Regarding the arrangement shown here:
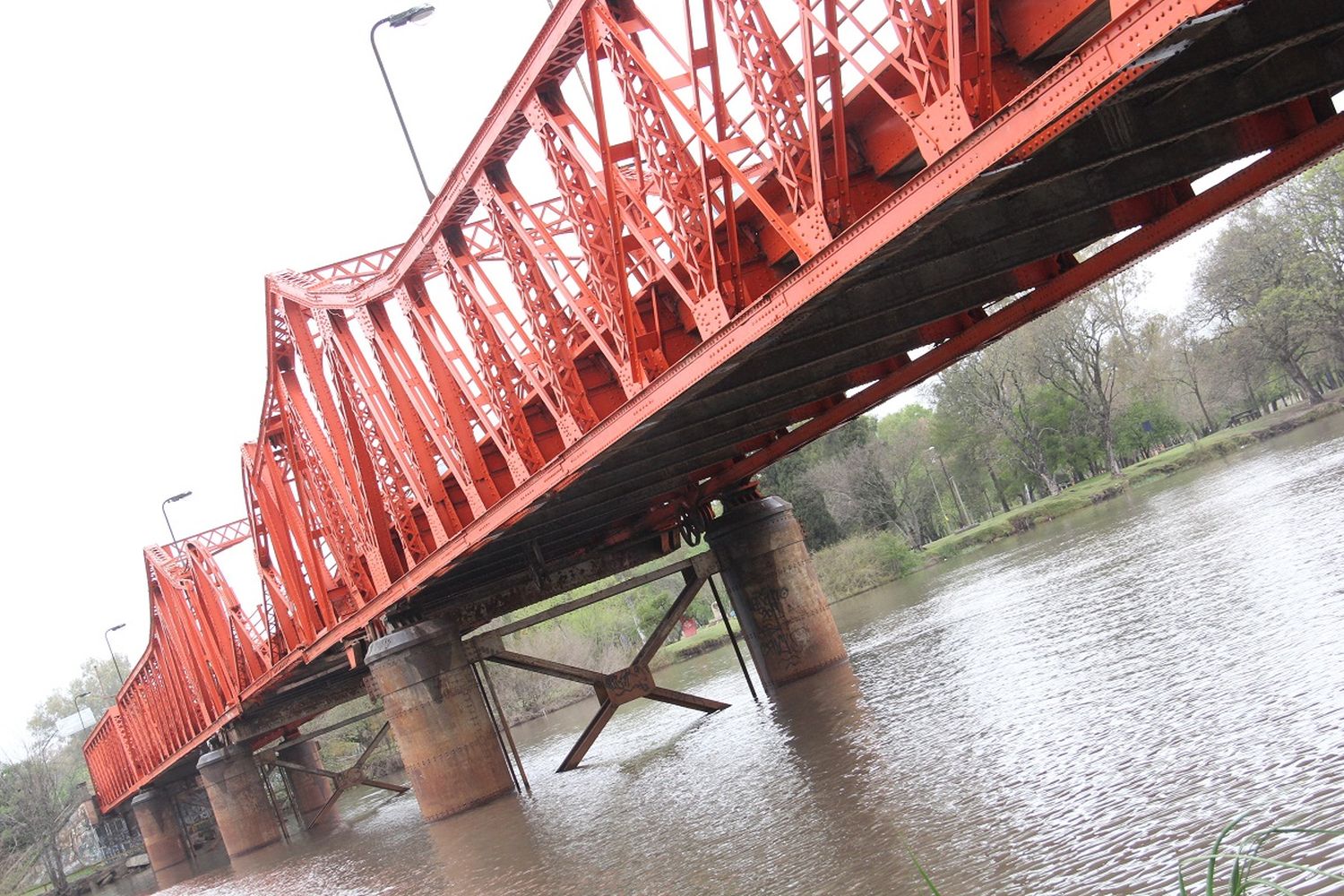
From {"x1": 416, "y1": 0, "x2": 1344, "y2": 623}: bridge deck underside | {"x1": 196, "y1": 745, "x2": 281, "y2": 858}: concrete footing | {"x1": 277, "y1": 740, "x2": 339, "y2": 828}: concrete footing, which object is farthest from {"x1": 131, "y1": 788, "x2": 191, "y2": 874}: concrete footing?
{"x1": 416, "y1": 0, "x2": 1344, "y2": 623}: bridge deck underside

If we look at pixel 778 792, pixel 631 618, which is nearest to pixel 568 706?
pixel 631 618

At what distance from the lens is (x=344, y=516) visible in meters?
24.8

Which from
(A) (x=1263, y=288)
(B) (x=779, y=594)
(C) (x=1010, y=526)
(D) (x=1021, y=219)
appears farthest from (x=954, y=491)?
(D) (x=1021, y=219)

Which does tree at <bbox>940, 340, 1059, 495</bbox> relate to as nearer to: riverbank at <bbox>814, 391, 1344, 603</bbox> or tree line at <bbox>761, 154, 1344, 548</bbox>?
tree line at <bbox>761, 154, 1344, 548</bbox>

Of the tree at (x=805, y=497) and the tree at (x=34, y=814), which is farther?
the tree at (x=34, y=814)

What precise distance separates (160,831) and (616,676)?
3992 centimetres

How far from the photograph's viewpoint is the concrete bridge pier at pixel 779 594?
2531 centimetres

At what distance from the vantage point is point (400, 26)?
20.5 meters

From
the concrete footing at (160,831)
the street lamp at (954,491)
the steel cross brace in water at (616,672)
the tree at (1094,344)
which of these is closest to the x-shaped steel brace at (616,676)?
the steel cross brace in water at (616,672)

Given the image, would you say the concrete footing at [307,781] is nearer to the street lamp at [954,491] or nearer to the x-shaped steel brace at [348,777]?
the x-shaped steel brace at [348,777]

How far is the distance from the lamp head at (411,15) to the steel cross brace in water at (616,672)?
10.3m

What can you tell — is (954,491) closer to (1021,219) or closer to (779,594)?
(779,594)

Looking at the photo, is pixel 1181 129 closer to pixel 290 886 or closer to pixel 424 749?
pixel 424 749

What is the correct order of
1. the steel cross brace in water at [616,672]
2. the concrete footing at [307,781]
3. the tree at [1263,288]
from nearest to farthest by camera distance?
the steel cross brace in water at [616,672] → the concrete footing at [307,781] → the tree at [1263,288]
